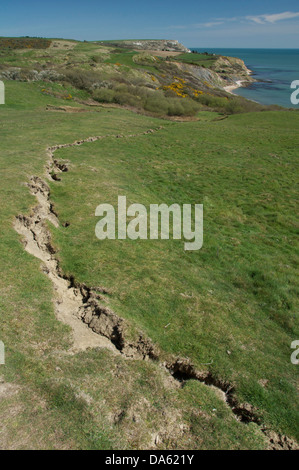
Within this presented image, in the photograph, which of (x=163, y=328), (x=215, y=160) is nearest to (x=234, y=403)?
(x=163, y=328)

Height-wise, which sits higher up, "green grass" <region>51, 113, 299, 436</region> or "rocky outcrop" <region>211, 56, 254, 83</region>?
"rocky outcrop" <region>211, 56, 254, 83</region>

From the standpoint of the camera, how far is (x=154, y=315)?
8844mm

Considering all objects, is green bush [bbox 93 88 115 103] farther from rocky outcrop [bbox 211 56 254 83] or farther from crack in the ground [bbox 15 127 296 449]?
rocky outcrop [bbox 211 56 254 83]

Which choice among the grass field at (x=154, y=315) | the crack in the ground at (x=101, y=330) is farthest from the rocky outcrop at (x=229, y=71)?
the crack in the ground at (x=101, y=330)

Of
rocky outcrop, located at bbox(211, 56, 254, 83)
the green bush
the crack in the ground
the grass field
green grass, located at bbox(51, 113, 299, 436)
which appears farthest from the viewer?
rocky outcrop, located at bbox(211, 56, 254, 83)

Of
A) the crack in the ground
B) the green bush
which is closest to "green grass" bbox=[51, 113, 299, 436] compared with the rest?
the crack in the ground

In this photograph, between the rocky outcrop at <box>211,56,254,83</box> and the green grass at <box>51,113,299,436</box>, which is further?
the rocky outcrop at <box>211,56,254,83</box>

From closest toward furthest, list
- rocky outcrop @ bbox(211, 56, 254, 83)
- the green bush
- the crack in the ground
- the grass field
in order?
the grass field → the crack in the ground → the green bush → rocky outcrop @ bbox(211, 56, 254, 83)

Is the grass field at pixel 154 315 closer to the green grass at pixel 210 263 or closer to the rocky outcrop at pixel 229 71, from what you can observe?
the green grass at pixel 210 263

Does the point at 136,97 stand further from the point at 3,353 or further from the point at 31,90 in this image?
the point at 3,353

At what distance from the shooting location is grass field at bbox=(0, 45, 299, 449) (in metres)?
5.82

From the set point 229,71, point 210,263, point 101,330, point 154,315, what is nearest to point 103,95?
point 210,263

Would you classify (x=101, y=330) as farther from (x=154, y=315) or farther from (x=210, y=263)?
(x=210, y=263)

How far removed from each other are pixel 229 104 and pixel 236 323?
58.7m
